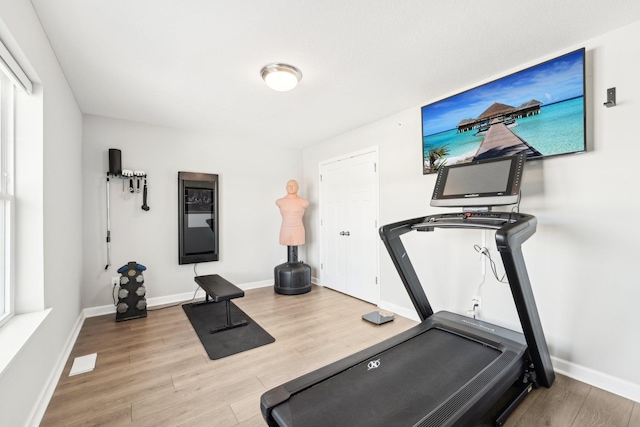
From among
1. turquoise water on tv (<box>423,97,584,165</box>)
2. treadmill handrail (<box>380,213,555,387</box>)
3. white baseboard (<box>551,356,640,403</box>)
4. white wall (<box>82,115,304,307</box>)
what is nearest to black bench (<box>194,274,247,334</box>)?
white wall (<box>82,115,304,307</box>)

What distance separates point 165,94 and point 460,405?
3.52 m

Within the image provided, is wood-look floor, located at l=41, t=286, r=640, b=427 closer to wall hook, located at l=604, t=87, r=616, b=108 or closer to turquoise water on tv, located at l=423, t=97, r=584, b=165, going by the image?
turquoise water on tv, located at l=423, t=97, r=584, b=165

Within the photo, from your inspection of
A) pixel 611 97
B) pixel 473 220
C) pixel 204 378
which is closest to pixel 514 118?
pixel 611 97

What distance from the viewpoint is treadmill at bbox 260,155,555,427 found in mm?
1459

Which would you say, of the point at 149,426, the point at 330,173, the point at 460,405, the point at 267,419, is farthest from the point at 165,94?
the point at 460,405

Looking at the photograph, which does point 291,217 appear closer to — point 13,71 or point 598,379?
point 13,71

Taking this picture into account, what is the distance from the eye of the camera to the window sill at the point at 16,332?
4.37ft

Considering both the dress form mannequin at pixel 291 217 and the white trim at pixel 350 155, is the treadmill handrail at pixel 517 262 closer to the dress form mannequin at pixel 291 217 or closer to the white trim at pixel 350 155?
the white trim at pixel 350 155

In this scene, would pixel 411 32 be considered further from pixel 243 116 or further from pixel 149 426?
pixel 149 426

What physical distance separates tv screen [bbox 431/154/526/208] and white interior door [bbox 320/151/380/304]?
4.76ft

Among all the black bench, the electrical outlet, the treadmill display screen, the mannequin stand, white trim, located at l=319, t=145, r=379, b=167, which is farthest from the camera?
the mannequin stand

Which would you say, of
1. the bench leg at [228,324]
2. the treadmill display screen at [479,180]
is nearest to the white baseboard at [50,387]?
the bench leg at [228,324]

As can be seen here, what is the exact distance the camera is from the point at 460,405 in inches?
58.0

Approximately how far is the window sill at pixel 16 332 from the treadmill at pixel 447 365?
4.01 feet
